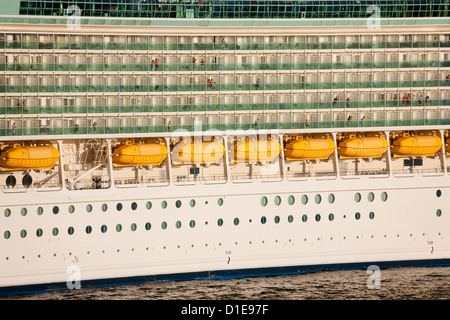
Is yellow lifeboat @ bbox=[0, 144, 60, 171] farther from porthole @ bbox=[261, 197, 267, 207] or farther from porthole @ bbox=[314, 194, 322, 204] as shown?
porthole @ bbox=[314, 194, 322, 204]

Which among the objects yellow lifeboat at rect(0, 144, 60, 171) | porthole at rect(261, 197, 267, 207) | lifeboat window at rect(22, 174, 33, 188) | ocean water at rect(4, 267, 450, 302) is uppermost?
yellow lifeboat at rect(0, 144, 60, 171)

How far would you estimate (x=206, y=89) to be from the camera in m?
53.3

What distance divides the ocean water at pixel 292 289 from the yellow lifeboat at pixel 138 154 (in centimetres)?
511

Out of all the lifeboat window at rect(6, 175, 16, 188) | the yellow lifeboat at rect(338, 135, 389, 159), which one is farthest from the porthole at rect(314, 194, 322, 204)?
the lifeboat window at rect(6, 175, 16, 188)

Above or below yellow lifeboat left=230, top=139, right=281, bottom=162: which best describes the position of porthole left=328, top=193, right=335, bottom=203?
below

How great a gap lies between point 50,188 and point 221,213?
7.27m

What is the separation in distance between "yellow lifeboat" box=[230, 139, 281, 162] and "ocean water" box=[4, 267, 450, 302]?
5153 mm

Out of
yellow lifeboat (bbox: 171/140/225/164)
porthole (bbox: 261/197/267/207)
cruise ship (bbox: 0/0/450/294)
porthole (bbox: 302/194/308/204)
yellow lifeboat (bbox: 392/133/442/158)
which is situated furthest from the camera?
yellow lifeboat (bbox: 392/133/442/158)

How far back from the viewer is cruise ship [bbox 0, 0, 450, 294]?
50594 mm

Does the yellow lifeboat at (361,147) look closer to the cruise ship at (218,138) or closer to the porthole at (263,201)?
the cruise ship at (218,138)

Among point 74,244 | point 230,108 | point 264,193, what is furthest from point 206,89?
point 74,244

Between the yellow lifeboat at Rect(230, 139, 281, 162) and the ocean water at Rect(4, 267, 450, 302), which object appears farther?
the yellow lifeboat at Rect(230, 139, 281, 162)

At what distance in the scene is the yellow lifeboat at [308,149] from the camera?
2111 inches
